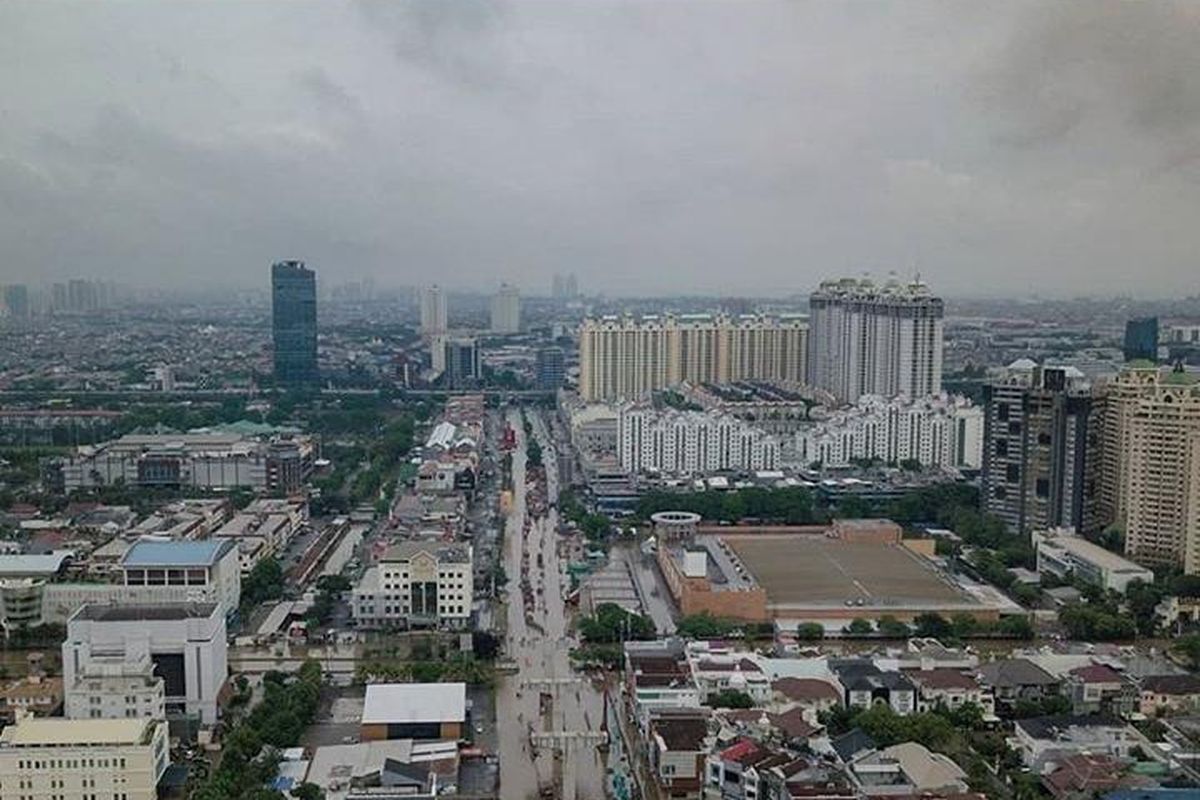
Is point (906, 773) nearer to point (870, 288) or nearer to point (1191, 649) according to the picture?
point (1191, 649)

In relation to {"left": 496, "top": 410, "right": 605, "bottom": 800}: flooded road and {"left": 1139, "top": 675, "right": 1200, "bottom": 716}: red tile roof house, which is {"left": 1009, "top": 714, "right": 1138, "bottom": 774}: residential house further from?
{"left": 496, "top": 410, "right": 605, "bottom": 800}: flooded road

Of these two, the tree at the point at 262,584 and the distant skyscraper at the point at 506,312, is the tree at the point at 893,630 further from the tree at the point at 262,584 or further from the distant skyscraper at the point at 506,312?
the distant skyscraper at the point at 506,312

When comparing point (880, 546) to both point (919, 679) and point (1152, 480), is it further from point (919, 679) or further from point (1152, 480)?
point (919, 679)

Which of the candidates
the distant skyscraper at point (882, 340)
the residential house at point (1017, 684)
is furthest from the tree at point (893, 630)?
the distant skyscraper at point (882, 340)

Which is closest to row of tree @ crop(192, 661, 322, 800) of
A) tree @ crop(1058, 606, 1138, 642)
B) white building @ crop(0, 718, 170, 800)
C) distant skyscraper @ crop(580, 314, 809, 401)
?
white building @ crop(0, 718, 170, 800)

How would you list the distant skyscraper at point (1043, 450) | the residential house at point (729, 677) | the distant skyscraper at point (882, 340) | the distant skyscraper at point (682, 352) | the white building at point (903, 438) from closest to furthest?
1. the residential house at point (729, 677)
2. the distant skyscraper at point (1043, 450)
3. the white building at point (903, 438)
4. the distant skyscraper at point (882, 340)
5. the distant skyscraper at point (682, 352)

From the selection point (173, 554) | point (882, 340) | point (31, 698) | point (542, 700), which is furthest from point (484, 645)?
point (882, 340)
